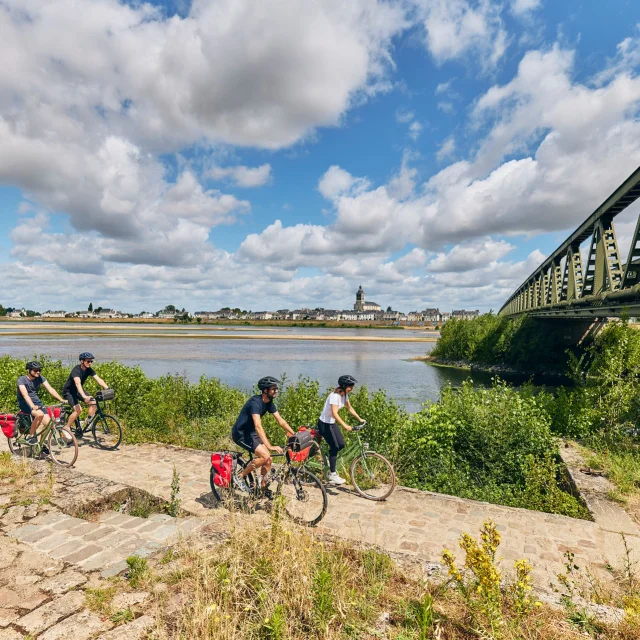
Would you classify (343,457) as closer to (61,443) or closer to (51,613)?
(51,613)

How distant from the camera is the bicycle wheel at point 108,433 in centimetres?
981

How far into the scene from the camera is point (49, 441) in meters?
8.31

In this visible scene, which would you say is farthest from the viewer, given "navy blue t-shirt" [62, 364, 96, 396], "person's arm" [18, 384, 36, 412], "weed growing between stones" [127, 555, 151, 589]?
"navy blue t-shirt" [62, 364, 96, 396]

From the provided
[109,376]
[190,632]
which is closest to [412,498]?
[190,632]

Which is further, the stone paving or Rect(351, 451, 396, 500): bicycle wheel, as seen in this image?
Rect(351, 451, 396, 500): bicycle wheel

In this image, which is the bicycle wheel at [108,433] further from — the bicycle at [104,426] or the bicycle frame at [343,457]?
the bicycle frame at [343,457]

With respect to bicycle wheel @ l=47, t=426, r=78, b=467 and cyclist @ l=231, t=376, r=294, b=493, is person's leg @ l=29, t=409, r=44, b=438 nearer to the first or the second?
bicycle wheel @ l=47, t=426, r=78, b=467

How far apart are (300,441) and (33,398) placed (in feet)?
21.7

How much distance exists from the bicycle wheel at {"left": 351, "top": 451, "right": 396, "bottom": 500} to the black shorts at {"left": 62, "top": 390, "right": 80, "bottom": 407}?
21.9 ft

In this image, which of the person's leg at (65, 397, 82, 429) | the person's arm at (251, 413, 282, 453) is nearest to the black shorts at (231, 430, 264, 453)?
the person's arm at (251, 413, 282, 453)

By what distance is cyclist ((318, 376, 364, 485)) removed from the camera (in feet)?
22.5

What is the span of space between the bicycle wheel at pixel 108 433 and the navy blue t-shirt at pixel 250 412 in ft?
17.3

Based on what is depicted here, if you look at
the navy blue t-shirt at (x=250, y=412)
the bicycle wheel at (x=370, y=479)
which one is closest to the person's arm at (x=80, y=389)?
the navy blue t-shirt at (x=250, y=412)

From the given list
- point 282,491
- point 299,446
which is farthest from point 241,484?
point 299,446
